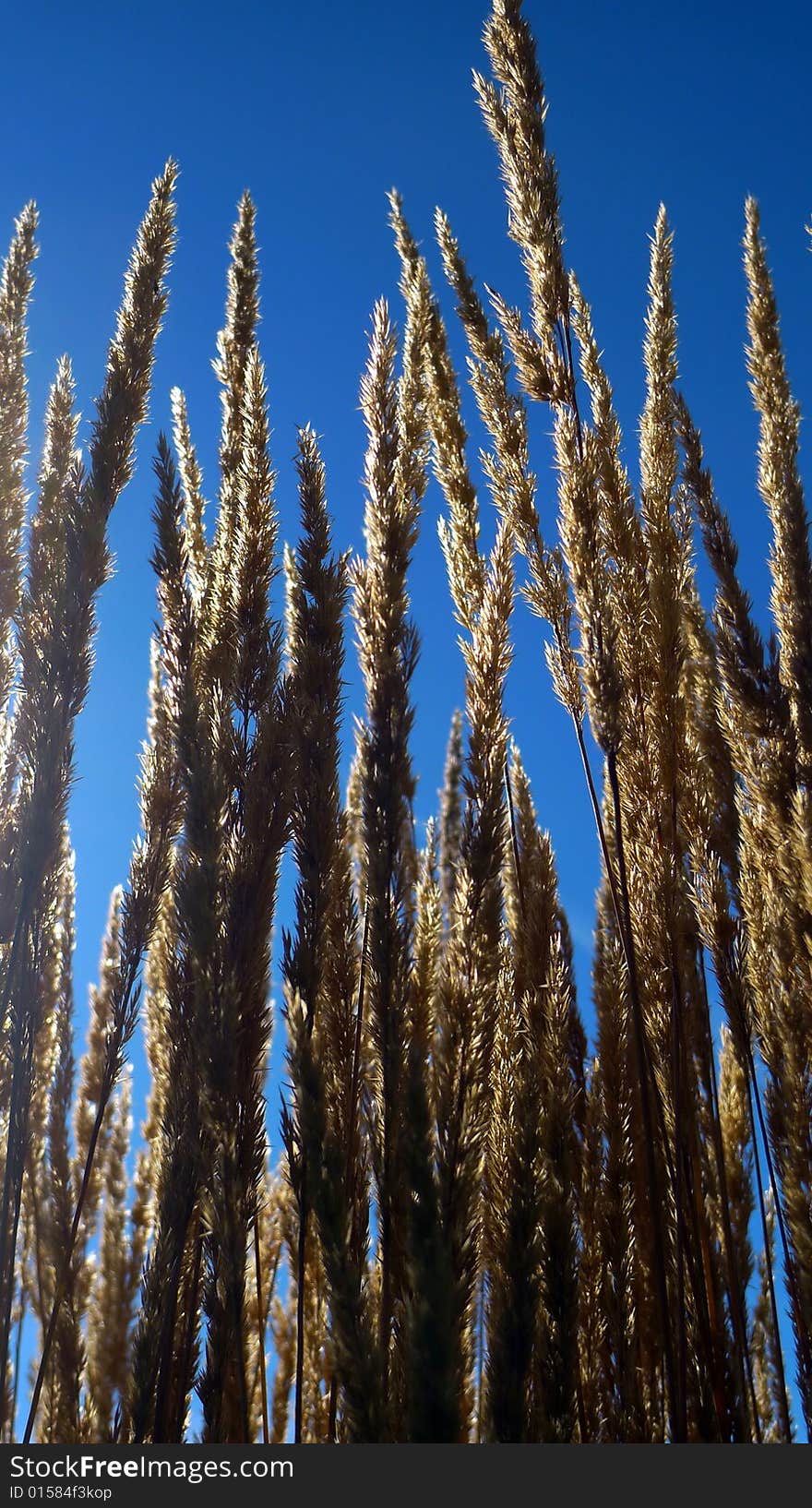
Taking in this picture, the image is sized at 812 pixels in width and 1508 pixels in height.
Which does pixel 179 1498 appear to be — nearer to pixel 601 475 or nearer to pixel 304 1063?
pixel 304 1063

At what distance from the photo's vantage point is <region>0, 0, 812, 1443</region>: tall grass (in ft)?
5.72

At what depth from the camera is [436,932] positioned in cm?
226

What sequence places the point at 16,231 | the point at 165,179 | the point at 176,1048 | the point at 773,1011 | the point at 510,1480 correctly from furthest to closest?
1. the point at 16,231
2. the point at 165,179
3. the point at 773,1011
4. the point at 176,1048
5. the point at 510,1480

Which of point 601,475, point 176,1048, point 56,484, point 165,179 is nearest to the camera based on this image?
point 176,1048

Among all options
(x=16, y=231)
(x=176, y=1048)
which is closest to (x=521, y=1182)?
(x=176, y=1048)

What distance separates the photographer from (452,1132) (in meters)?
1.74

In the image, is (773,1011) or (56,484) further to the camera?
(56,484)

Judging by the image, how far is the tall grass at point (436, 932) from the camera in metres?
1.74

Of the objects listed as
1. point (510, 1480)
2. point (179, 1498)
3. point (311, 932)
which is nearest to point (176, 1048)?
point (311, 932)

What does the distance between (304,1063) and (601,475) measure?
5.91 ft

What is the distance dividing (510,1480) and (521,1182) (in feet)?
1.38

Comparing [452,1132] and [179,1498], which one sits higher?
[452,1132]

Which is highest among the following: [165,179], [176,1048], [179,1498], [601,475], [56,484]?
[165,179]

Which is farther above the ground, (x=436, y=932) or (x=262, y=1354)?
(x=436, y=932)
